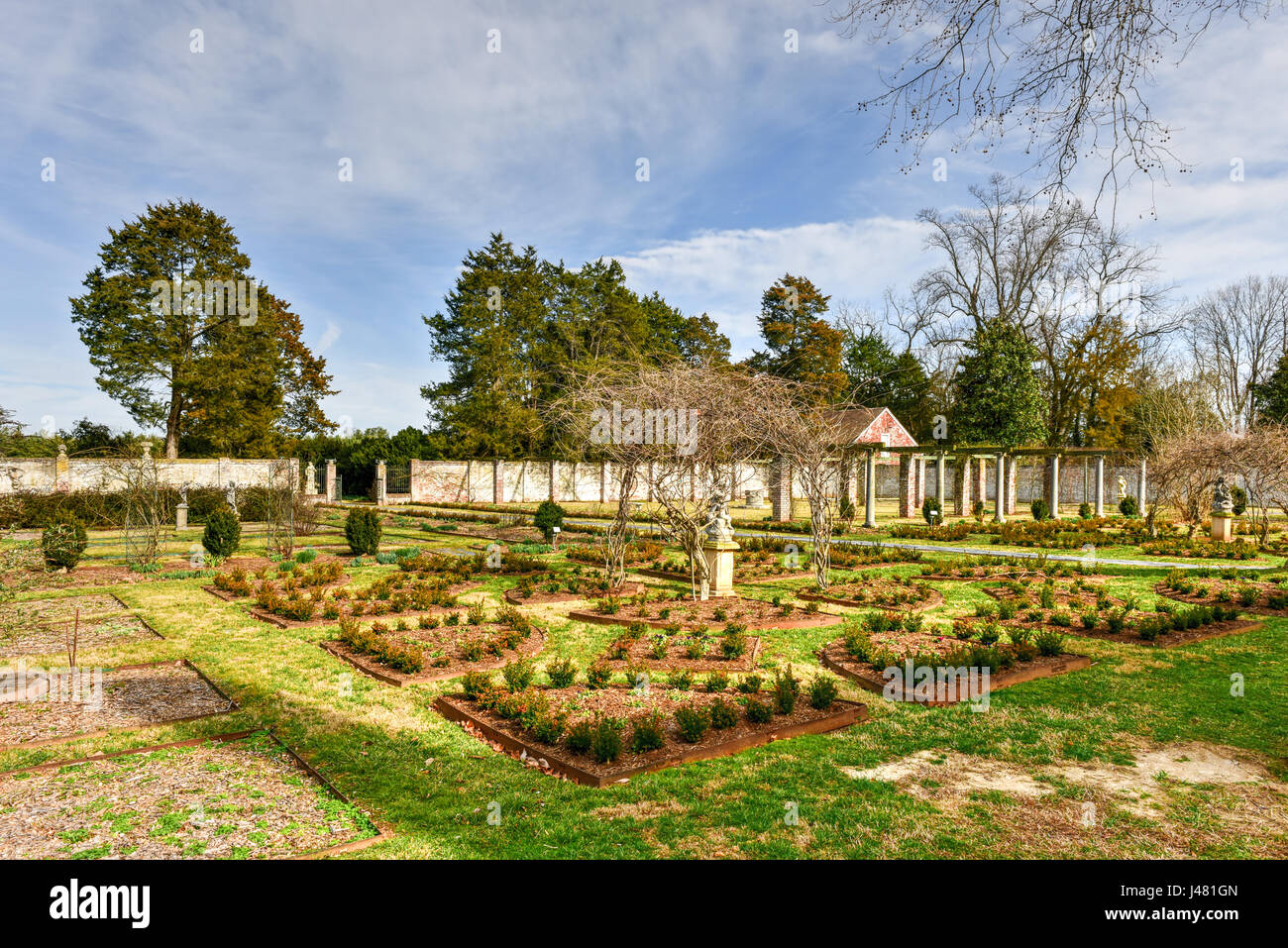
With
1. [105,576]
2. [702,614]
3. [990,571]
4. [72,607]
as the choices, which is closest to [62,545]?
[105,576]

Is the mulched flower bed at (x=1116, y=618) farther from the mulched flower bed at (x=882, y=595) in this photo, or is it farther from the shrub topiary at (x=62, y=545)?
the shrub topiary at (x=62, y=545)

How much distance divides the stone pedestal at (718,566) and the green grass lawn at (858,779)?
139 inches

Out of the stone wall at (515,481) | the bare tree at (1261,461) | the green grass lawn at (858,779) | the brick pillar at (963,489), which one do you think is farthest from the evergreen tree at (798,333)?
the green grass lawn at (858,779)

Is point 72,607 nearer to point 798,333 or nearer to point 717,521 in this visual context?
point 717,521

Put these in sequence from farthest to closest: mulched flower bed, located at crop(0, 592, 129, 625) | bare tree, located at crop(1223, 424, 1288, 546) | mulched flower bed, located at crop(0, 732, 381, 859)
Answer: bare tree, located at crop(1223, 424, 1288, 546) → mulched flower bed, located at crop(0, 592, 129, 625) → mulched flower bed, located at crop(0, 732, 381, 859)

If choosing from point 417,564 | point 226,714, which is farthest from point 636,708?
point 417,564

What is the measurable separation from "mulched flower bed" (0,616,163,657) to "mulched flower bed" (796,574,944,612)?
9.03m

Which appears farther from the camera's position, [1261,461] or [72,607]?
[1261,461]

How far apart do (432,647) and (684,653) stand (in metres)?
2.78

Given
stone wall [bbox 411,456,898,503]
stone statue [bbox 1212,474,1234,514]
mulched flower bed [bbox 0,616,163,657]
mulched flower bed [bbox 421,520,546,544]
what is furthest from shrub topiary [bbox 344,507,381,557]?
stone statue [bbox 1212,474,1234,514]

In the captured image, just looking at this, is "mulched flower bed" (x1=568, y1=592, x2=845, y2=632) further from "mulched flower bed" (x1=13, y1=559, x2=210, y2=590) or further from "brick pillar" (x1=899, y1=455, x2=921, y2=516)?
"brick pillar" (x1=899, y1=455, x2=921, y2=516)

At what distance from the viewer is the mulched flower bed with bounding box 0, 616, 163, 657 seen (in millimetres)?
8086

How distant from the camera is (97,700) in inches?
247
